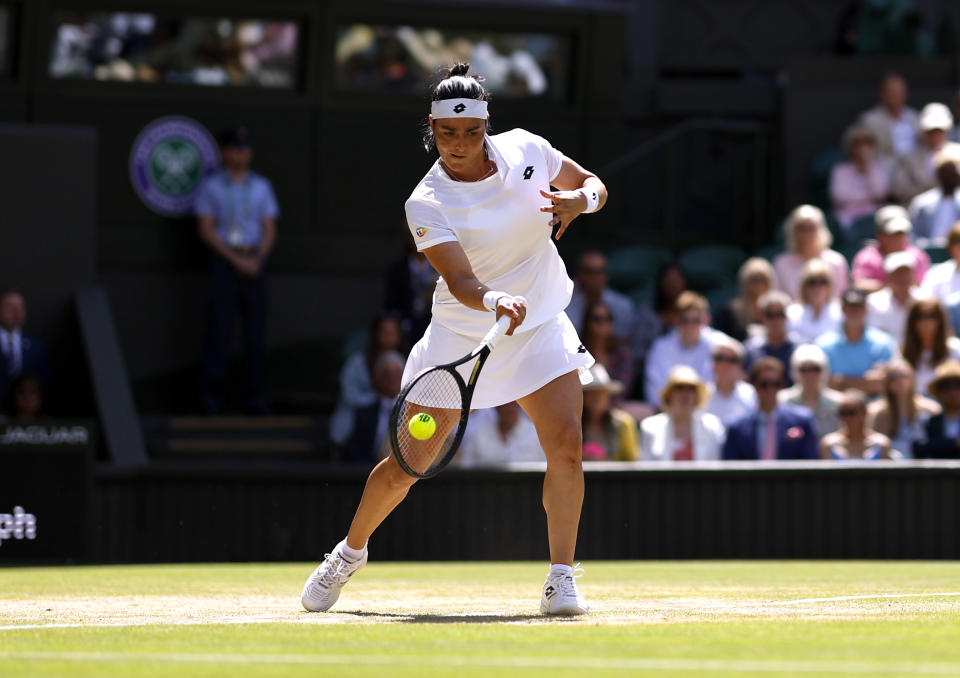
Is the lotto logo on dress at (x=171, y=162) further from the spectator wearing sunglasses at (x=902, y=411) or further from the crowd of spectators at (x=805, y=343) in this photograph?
the spectator wearing sunglasses at (x=902, y=411)

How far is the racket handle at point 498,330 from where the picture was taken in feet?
18.6

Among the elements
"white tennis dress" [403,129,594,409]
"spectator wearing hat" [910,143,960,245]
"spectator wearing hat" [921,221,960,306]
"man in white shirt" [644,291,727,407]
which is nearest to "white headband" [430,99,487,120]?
"white tennis dress" [403,129,594,409]

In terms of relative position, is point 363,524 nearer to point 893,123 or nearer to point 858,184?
point 858,184

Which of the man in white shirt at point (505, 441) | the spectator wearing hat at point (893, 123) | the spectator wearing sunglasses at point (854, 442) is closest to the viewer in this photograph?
the spectator wearing sunglasses at point (854, 442)

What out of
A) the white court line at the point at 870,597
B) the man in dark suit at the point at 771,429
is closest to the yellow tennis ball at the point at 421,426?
the white court line at the point at 870,597

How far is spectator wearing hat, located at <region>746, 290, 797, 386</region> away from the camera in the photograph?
11.8 metres

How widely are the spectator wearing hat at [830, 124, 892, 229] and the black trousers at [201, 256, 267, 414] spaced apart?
186 inches

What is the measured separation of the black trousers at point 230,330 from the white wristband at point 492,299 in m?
7.78

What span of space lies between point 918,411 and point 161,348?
6123 mm

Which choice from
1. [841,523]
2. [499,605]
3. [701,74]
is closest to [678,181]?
[701,74]

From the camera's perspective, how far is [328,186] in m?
15.1

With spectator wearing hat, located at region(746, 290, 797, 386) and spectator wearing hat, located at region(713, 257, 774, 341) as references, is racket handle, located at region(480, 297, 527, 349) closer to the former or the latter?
spectator wearing hat, located at region(746, 290, 797, 386)

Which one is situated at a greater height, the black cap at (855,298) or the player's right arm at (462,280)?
the player's right arm at (462,280)

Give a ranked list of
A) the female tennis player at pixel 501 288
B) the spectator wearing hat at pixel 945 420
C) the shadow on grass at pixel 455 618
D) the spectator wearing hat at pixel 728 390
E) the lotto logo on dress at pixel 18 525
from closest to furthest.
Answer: the shadow on grass at pixel 455 618
the female tennis player at pixel 501 288
the lotto logo on dress at pixel 18 525
the spectator wearing hat at pixel 945 420
the spectator wearing hat at pixel 728 390
